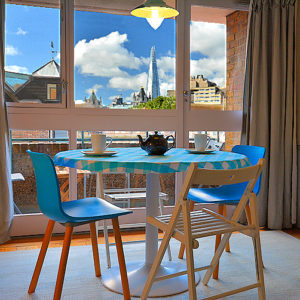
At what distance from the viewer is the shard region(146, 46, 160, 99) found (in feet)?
11.8

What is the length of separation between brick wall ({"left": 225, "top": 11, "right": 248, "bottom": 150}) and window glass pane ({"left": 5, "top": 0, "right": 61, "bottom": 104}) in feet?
5.48

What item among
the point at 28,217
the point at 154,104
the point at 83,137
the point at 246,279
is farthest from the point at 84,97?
the point at 246,279

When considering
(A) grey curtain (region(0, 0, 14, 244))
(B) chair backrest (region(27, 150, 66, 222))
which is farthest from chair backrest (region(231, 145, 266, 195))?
(A) grey curtain (region(0, 0, 14, 244))

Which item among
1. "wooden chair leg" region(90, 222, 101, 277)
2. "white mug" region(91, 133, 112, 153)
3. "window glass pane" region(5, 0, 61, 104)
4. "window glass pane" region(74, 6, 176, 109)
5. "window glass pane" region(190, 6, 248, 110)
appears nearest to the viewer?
"white mug" region(91, 133, 112, 153)

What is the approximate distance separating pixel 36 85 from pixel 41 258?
5.58 ft

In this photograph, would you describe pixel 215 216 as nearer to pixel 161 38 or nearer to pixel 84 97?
pixel 84 97

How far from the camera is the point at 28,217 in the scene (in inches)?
132

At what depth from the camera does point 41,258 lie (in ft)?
7.10

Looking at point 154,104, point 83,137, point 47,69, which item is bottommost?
point 83,137

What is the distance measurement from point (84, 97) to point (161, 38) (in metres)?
0.93

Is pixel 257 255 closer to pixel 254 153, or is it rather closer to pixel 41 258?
pixel 254 153

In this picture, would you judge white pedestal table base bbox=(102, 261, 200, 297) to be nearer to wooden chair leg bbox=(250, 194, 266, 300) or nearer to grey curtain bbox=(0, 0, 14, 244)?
wooden chair leg bbox=(250, 194, 266, 300)

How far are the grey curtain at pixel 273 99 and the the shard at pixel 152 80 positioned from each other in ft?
2.90

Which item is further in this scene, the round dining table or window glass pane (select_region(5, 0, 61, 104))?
window glass pane (select_region(5, 0, 61, 104))
